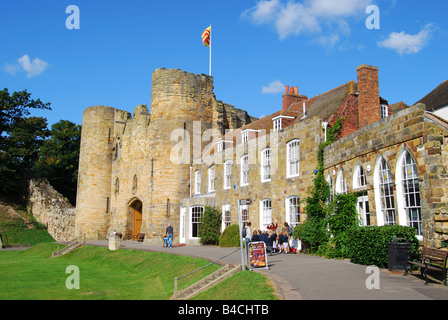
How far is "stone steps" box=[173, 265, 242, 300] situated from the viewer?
35.9ft

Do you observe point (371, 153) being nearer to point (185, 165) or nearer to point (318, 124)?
point (318, 124)

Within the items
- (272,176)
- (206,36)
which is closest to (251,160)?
(272,176)

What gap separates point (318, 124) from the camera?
60.0 ft

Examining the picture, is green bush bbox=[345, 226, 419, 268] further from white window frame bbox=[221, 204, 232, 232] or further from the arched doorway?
the arched doorway

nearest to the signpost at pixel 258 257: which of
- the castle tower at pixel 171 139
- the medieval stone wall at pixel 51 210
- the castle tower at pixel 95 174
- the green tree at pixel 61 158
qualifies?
the castle tower at pixel 171 139

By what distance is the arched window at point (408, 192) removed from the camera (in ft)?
39.8

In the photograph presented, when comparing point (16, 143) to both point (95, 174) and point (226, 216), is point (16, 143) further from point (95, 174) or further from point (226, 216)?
point (226, 216)

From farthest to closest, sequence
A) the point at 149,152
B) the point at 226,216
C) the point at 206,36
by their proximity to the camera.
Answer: the point at 206,36, the point at 149,152, the point at 226,216

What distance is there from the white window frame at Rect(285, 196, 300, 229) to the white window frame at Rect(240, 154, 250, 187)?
396cm

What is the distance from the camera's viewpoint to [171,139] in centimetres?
3038

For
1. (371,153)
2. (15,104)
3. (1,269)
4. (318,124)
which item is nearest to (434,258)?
(371,153)

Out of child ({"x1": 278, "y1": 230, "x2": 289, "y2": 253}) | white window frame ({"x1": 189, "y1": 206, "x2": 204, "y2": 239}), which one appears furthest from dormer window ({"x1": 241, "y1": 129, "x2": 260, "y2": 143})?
child ({"x1": 278, "y1": 230, "x2": 289, "y2": 253})

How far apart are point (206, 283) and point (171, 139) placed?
19.8 m

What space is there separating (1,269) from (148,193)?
501 inches
